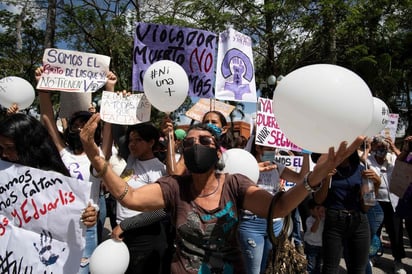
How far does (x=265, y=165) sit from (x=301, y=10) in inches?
364

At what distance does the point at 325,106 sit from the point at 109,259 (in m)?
1.60

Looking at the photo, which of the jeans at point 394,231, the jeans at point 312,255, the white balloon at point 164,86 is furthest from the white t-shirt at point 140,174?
the jeans at point 394,231

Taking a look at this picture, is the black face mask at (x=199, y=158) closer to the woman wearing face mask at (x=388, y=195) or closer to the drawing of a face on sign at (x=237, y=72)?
the drawing of a face on sign at (x=237, y=72)

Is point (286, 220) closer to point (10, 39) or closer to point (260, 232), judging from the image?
point (260, 232)

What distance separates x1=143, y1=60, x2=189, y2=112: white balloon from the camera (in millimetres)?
3098

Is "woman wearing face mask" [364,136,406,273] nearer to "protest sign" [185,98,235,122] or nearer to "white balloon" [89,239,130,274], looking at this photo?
"protest sign" [185,98,235,122]

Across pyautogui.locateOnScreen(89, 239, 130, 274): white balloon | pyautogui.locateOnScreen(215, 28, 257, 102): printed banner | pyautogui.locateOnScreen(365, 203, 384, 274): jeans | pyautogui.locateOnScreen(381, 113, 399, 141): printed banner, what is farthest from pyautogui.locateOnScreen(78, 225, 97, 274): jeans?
pyautogui.locateOnScreen(381, 113, 399, 141): printed banner

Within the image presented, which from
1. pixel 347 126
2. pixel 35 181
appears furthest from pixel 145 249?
pixel 347 126

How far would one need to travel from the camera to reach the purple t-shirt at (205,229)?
1.97m

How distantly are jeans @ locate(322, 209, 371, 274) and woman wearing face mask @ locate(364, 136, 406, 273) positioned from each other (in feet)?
5.84

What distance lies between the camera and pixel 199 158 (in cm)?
206

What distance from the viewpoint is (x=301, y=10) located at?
37.4 feet

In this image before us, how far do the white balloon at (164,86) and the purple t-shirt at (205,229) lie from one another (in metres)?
1.15

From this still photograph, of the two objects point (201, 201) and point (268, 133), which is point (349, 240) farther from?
point (201, 201)
